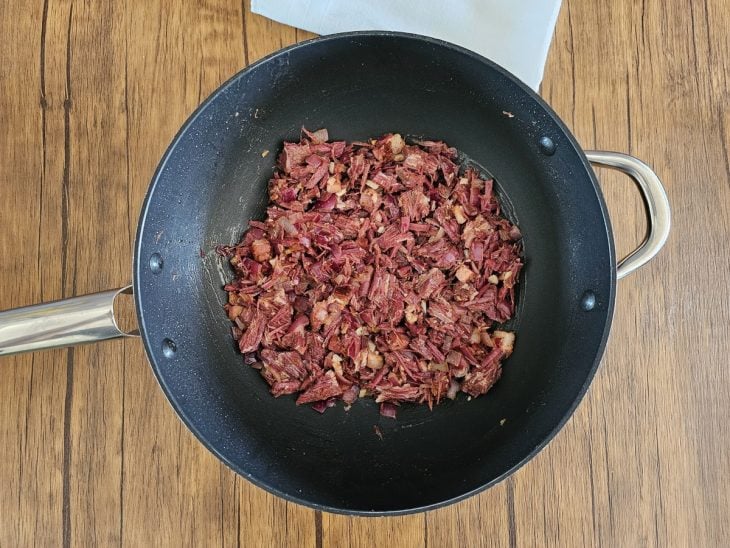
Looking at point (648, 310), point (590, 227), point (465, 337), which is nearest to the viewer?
point (590, 227)

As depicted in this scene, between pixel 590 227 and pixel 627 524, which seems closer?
pixel 590 227

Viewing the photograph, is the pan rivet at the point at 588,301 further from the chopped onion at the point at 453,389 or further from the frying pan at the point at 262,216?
the chopped onion at the point at 453,389

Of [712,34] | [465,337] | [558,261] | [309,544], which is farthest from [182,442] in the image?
[712,34]

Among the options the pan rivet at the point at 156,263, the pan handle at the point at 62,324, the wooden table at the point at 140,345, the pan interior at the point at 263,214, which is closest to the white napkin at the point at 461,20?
the wooden table at the point at 140,345

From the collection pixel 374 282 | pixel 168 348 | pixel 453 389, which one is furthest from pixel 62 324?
pixel 453 389

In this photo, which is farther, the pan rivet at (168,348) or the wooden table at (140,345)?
the wooden table at (140,345)

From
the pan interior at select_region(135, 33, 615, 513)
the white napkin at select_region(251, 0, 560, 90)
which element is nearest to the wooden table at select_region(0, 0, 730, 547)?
the white napkin at select_region(251, 0, 560, 90)

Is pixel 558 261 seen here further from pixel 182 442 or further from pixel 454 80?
pixel 182 442

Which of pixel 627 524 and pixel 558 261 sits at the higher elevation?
pixel 558 261
